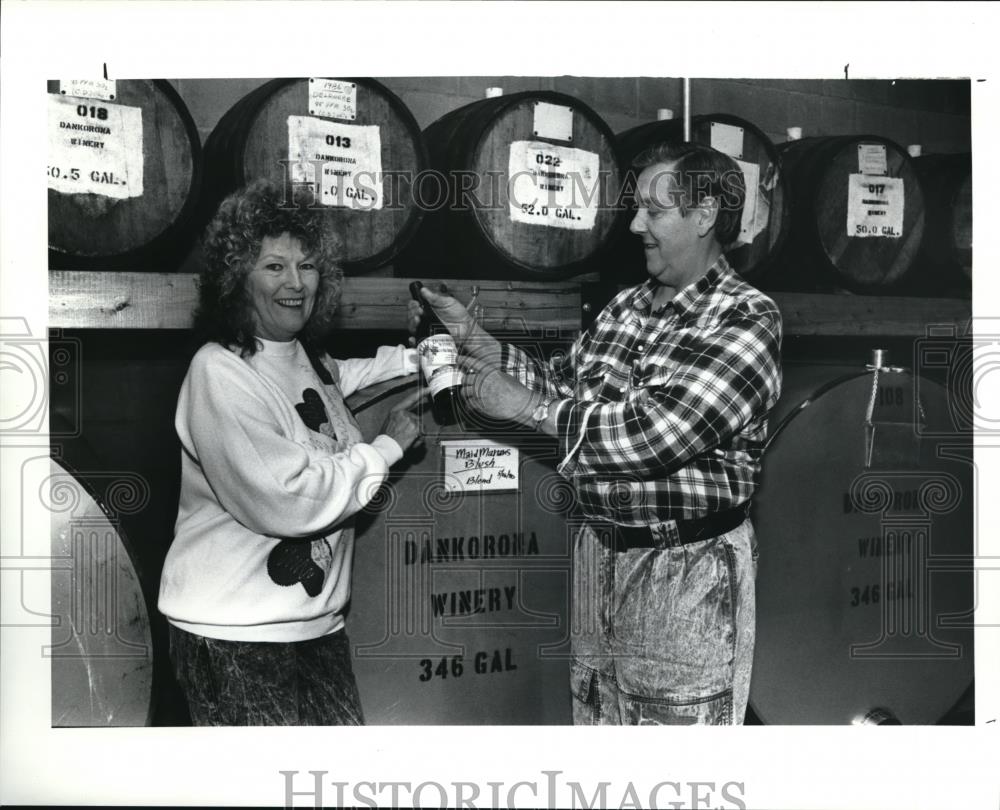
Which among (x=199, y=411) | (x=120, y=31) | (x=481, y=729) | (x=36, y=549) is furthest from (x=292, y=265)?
(x=481, y=729)

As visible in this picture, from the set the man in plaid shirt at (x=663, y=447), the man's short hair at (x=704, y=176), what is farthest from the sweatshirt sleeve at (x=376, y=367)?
the man's short hair at (x=704, y=176)

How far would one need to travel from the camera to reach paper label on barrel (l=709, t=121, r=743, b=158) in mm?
2590

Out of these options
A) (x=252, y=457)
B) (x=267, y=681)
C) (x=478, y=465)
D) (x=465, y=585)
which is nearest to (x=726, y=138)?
(x=478, y=465)

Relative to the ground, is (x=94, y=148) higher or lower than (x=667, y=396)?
higher

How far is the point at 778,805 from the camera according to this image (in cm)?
260

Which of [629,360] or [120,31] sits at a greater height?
[120,31]

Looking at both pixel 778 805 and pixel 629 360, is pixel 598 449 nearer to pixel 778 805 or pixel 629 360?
pixel 629 360

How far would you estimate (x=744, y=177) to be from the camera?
2.60 m

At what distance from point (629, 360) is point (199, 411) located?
105 centimetres

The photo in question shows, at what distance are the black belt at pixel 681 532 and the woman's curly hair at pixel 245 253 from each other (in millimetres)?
919

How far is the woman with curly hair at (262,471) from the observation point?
244cm

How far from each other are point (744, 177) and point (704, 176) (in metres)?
0.12

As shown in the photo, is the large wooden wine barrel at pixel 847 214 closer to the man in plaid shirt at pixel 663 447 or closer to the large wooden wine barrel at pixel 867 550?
the man in plaid shirt at pixel 663 447

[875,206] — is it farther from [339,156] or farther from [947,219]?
[339,156]
